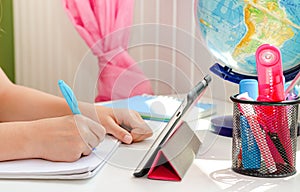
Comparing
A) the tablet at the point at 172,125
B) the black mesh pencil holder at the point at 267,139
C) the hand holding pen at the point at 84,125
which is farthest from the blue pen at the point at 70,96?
the black mesh pencil holder at the point at 267,139

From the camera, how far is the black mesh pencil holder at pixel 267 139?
33.2 inches

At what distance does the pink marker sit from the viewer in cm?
84

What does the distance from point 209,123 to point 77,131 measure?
238mm

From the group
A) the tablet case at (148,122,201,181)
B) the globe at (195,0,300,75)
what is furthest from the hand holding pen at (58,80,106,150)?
the globe at (195,0,300,75)

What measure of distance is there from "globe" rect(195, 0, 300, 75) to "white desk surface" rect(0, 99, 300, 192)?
8.7 inches

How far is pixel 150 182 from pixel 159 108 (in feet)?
0.87

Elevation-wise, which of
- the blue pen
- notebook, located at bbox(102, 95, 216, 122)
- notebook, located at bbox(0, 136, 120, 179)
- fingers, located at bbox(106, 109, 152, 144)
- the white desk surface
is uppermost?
the blue pen

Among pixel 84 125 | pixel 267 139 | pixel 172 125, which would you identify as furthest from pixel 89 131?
pixel 267 139

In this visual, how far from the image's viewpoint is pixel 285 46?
1043mm

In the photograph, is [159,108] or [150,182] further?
[159,108]

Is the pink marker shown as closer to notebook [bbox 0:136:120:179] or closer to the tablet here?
the tablet

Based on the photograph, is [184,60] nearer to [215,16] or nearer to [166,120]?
[166,120]

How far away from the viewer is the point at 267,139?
0.84 meters

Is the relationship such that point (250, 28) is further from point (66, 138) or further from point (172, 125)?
point (66, 138)
